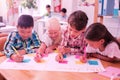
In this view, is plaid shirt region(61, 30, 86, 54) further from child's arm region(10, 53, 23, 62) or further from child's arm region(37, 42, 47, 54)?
child's arm region(10, 53, 23, 62)

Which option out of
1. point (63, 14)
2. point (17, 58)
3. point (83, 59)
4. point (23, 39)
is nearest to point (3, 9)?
point (63, 14)

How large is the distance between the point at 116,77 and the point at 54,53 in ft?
1.92

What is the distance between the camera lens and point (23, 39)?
1.66 m

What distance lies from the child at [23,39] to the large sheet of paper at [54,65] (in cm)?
18

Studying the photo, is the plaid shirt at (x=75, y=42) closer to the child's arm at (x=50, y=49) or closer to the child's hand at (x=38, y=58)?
the child's arm at (x=50, y=49)

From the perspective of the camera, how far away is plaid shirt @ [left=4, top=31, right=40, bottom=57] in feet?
4.95

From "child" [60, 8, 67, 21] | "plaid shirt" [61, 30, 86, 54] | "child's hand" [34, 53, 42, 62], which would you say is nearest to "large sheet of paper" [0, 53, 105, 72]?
"child's hand" [34, 53, 42, 62]

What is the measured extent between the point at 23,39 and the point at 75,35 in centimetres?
48

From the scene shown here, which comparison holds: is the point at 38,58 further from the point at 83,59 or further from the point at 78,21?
the point at 78,21

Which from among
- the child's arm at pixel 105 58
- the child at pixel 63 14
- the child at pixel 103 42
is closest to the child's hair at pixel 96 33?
the child at pixel 103 42

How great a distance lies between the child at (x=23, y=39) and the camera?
1.52m

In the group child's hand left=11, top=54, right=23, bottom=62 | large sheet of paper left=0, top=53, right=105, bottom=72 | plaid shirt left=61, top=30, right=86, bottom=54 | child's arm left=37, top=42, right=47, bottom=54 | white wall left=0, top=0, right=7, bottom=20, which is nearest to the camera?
large sheet of paper left=0, top=53, right=105, bottom=72

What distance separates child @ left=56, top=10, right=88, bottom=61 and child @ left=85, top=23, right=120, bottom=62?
7.5 inches

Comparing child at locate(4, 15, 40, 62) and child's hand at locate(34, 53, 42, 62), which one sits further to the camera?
child at locate(4, 15, 40, 62)
